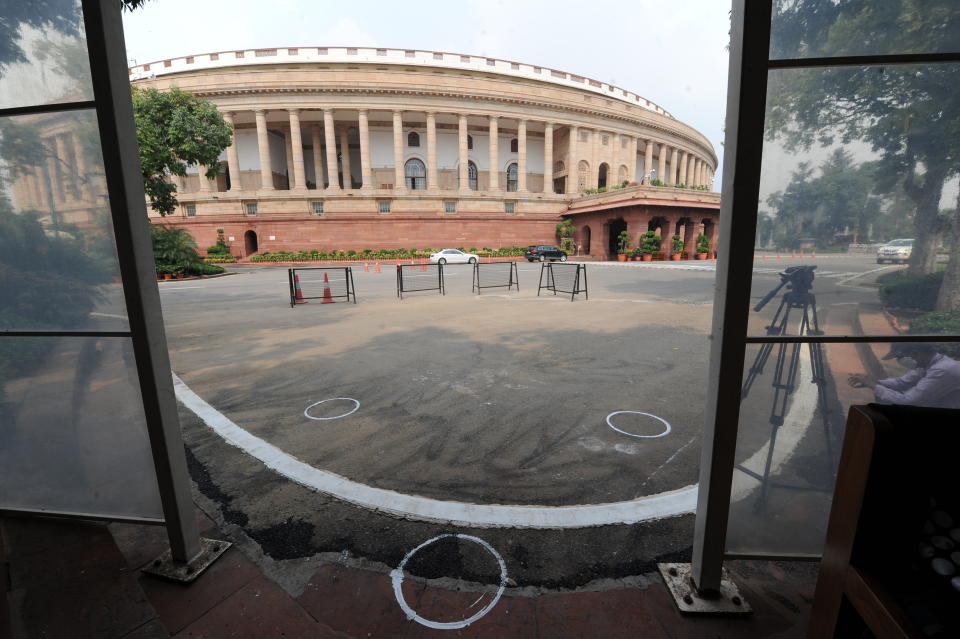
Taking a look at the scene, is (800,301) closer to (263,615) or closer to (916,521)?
(916,521)

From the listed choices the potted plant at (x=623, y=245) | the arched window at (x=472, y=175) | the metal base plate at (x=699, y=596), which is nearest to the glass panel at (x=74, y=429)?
the metal base plate at (x=699, y=596)

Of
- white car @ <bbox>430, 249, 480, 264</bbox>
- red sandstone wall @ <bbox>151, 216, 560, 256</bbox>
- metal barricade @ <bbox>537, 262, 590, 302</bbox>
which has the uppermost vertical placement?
red sandstone wall @ <bbox>151, 216, 560, 256</bbox>

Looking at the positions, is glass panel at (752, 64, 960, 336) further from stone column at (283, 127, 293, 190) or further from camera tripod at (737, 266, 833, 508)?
stone column at (283, 127, 293, 190)

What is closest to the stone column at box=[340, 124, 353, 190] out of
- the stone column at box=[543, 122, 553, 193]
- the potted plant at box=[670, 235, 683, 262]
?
the stone column at box=[543, 122, 553, 193]

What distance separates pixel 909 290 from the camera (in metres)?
1.78

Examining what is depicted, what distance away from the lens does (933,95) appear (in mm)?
1632

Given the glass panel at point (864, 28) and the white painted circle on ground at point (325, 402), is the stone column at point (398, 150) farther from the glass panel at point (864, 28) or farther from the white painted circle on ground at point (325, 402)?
the glass panel at point (864, 28)

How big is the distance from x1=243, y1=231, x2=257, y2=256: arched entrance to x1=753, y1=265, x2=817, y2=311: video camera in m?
43.5

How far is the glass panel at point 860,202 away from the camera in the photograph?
1.68 metres

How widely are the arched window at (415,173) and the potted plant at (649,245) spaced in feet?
79.6

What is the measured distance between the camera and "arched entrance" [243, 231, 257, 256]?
38719mm

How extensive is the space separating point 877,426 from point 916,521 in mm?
321

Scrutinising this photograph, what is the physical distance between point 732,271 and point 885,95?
3.06 ft


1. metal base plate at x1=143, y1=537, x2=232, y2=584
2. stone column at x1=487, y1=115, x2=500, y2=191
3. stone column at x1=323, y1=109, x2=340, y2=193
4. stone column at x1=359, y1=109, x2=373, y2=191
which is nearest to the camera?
metal base plate at x1=143, y1=537, x2=232, y2=584
